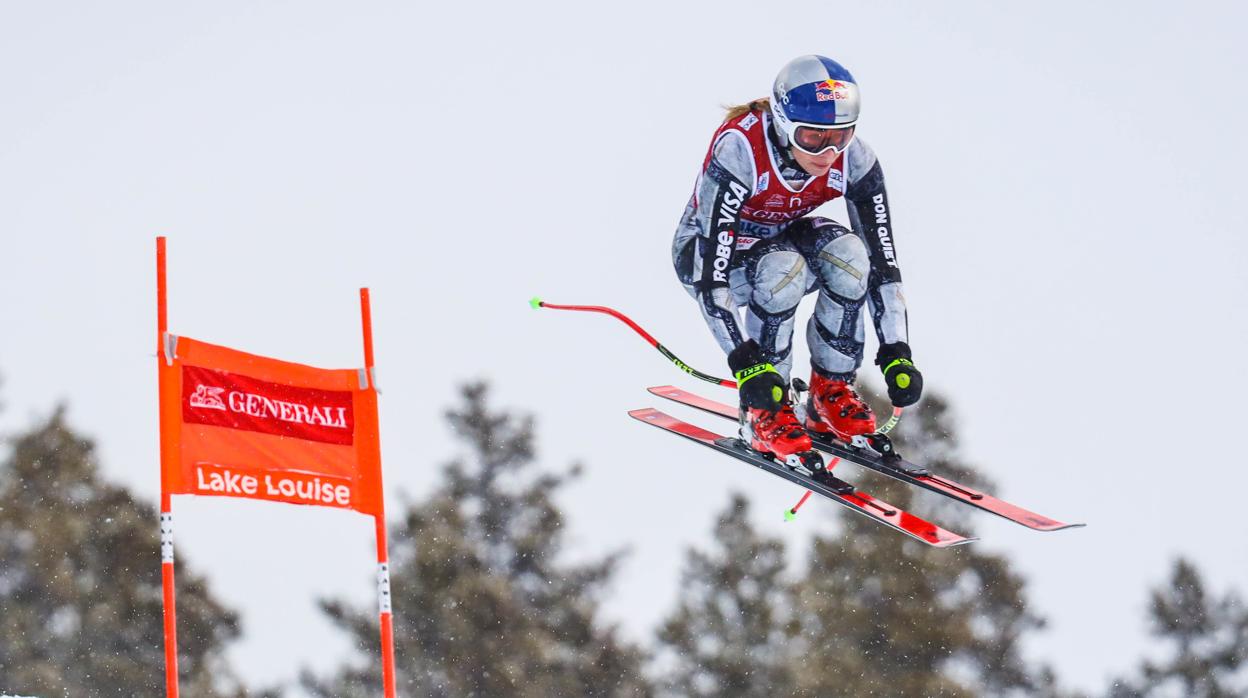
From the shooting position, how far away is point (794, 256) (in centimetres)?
866

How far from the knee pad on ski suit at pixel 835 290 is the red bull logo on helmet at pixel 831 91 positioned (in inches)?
41.4

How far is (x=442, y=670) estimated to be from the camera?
20.0 m

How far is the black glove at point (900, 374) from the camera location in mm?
8297

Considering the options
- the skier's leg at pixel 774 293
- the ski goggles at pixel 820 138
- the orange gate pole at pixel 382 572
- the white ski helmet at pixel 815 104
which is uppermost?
the white ski helmet at pixel 815 104

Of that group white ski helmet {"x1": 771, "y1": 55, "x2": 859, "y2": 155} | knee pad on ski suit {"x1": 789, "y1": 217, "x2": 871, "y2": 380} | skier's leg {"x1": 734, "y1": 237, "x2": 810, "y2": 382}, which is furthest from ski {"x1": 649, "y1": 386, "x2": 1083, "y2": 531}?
white ski helmet {"x1": 771, "y1": 55, "x2": 859, "y2": 155}

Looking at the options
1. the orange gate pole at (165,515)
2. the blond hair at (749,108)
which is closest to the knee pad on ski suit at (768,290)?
the blond hair at (749,108)

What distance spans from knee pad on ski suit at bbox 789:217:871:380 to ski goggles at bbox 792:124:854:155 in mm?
781

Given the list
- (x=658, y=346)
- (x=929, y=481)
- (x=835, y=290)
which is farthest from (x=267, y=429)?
(x=929, y=481)

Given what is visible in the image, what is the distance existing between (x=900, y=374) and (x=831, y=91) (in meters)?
1.63

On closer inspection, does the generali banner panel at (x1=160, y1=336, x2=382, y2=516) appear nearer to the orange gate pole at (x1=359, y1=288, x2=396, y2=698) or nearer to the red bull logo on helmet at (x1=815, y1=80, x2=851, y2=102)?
the orange gate pole at (x1=359, y1=288, x2=396, y2=698)

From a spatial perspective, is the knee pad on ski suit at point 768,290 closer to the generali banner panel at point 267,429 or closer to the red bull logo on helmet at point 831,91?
the red bull logo on helmet at point 831,91

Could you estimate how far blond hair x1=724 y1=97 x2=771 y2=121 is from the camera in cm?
830

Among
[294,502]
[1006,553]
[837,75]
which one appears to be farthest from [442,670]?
[837,75]

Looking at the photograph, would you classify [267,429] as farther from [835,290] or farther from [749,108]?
[835,290]
